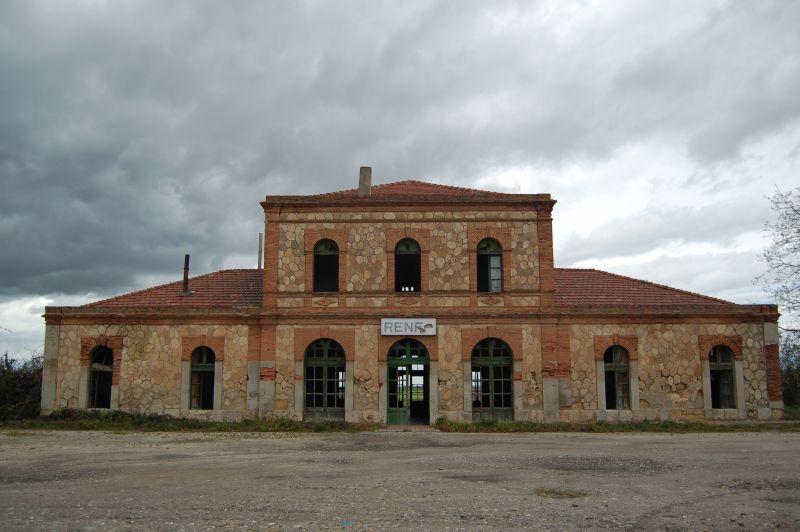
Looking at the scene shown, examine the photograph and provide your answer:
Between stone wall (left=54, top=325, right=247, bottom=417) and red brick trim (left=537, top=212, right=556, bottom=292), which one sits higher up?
red brick trim (left=537, top=212, right=556, bottom=292)

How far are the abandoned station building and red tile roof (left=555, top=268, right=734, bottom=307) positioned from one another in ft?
1.53

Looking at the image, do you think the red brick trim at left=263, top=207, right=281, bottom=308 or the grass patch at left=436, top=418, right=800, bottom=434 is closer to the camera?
the grass patch at left=436, top=418, right=800, bottom=434

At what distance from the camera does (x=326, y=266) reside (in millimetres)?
21625

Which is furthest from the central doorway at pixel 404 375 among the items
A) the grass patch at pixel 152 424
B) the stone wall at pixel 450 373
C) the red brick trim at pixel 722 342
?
the red brick trim at pixel 722 342

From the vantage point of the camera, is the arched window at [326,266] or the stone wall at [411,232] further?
the arched window at [326,266]

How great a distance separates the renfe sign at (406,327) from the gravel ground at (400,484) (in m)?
4.78

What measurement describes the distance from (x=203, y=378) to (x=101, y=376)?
3.64 m

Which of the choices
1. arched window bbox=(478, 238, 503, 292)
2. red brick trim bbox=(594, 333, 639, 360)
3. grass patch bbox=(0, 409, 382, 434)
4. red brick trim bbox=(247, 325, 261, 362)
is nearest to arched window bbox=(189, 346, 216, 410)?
grass patch bbox=(0, 409, 382, 434)

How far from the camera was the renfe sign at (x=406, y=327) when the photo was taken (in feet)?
67.8

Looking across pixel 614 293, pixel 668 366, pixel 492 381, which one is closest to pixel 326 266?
pixel 492 381

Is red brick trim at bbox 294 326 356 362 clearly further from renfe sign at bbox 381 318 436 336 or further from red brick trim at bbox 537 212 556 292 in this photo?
red brick trim at bbox 537 212 556 292

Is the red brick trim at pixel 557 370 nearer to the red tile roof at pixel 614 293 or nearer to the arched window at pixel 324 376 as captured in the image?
the red tile roof at pixel 614 293

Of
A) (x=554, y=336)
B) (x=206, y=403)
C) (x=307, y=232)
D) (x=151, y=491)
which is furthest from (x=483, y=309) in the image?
(x=151, y=491)

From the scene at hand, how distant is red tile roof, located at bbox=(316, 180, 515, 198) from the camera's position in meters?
21.6
